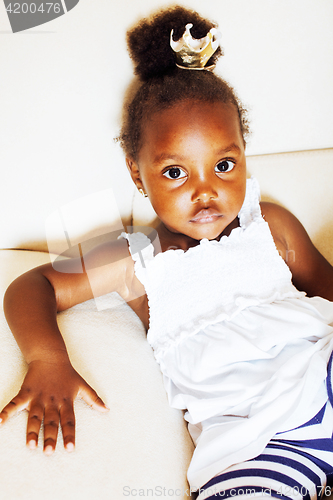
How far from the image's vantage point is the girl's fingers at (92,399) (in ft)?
1.88

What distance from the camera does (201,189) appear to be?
0.71m

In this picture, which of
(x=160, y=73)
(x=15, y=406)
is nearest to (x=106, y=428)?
(x=15, y=406)

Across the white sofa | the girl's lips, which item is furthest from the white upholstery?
the girl's lips

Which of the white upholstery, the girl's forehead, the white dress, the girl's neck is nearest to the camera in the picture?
the white upholstery

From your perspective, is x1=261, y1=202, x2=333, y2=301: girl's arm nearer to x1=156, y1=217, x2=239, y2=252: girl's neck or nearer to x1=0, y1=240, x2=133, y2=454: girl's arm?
x1=156, y1=217, x2=239, y2=252: girl's neck

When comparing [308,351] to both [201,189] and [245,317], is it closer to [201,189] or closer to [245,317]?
[245,317]

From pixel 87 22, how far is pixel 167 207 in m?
0.39

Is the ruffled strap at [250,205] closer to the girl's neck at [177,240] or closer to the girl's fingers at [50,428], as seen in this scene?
the girl's neck at [177,240]

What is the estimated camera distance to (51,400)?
1.81 ft

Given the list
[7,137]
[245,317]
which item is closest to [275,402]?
[245,317]

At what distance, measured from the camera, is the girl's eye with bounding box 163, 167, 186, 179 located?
720 millimetres

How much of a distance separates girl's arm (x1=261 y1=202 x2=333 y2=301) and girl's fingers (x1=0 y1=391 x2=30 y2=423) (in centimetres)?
57

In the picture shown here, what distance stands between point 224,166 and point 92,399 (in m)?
0.47

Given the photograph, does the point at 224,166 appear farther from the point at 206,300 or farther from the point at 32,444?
the point at 32,444
